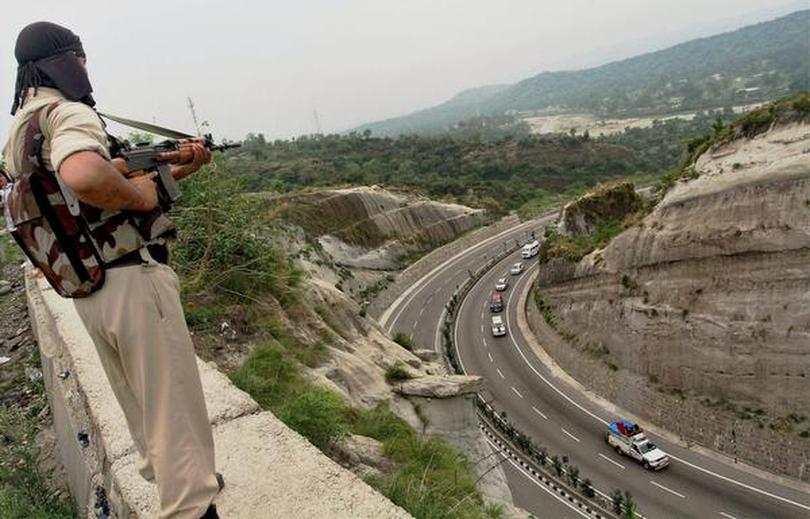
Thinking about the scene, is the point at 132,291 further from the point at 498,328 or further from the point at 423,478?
the point at 498,328

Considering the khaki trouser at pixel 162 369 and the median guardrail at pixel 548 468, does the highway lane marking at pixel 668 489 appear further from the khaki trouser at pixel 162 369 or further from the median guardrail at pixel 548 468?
the khaki trouser at pixel 162 369

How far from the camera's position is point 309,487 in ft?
9.49

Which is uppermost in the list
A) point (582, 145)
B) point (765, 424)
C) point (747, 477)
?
point (582, 145)

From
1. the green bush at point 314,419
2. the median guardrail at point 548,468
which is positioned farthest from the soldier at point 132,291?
the median guardrail at point 548,468

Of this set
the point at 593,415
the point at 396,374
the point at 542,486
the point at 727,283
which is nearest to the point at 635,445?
the point at 593,415

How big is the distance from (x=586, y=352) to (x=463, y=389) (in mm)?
15281

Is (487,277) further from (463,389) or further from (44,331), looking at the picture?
(44,331)

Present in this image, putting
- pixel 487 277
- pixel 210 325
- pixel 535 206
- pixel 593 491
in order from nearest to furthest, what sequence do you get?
pixel 210 325 < pixel 593 491 < pixel 487 277 < pixel 535 206

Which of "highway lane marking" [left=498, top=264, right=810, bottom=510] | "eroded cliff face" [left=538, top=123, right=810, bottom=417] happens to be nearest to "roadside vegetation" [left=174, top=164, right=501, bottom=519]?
"highway lane marking" [left=498, top=264, right=810, bottom=510]

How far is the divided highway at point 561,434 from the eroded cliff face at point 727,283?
8.50 ft

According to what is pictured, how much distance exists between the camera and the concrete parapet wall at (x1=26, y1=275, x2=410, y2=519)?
2777 millimetres

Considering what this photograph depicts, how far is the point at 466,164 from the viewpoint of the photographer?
78.6 m

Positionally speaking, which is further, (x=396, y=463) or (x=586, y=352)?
(x=586, y=352)

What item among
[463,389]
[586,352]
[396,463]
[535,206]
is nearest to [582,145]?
[535,206]
